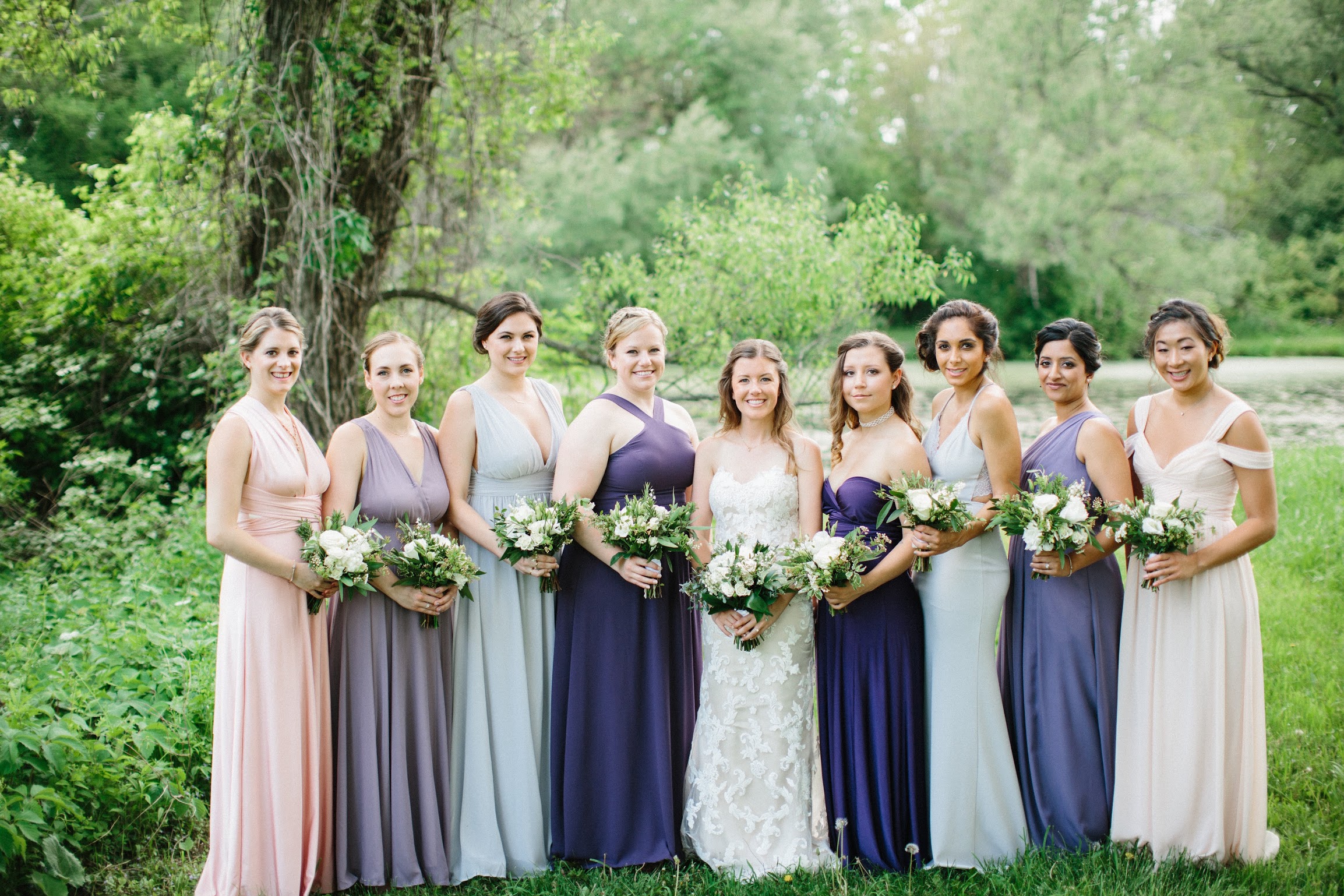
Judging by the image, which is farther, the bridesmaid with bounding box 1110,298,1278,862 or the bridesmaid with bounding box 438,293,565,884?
the bridesmaid with bounding box 438,293,565,884

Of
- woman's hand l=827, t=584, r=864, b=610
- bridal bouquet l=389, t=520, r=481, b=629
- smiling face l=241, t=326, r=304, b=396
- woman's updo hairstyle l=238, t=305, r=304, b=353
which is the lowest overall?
woman's hand l=827, t=584, r=864, b=610

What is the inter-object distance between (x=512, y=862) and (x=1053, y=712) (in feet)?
8.78

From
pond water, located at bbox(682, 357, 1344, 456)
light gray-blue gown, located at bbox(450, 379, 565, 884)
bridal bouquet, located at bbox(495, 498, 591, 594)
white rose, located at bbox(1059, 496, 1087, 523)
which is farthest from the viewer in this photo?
pond water, located at bbox(682, 357, 1344, 456)

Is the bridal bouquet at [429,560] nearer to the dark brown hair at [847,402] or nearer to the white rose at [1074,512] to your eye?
the dark brown hair at [847,402]

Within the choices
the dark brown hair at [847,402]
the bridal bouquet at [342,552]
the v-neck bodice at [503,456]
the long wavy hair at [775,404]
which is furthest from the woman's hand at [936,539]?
the bridal bouquet at [342,552]

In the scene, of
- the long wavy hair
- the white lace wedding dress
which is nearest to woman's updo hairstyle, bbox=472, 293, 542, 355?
the long wavy hair

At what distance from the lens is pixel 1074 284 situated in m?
21.9

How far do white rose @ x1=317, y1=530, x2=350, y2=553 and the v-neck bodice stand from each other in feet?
2.85

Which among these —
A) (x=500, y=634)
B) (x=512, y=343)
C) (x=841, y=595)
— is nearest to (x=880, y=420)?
(x=841, y=595)

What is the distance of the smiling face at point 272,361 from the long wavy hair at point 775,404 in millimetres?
2000

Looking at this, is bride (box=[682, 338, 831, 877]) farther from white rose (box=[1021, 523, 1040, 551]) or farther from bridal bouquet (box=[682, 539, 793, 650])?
white rose (box=[1021, 523, 1040, 551])

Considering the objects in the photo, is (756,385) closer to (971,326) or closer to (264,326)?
(971,326)

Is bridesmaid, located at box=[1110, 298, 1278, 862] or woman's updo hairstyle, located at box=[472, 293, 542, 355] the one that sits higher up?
woman's updo hairstyle, located at box=[472, 293, 542, 355]

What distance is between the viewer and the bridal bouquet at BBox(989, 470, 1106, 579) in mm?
4070
